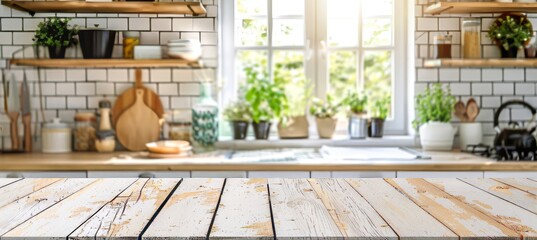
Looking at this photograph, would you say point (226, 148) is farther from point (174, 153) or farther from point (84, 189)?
point (84, 189)

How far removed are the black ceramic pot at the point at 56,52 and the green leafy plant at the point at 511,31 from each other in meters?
2.65

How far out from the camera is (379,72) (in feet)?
16.2

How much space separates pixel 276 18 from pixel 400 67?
2.88 feet

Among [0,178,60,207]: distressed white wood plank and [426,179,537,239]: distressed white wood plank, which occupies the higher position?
[0,178,60,207]: distressed white wood plank

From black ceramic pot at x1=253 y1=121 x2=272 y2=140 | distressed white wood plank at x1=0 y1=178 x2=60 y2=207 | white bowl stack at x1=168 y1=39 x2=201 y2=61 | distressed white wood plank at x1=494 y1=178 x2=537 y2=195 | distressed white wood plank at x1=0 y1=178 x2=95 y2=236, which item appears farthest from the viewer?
black ceramic pot at x1=253 y1=121 x2=272 y2=140

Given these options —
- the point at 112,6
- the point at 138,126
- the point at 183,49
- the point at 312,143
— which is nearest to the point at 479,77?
the point at 312,143

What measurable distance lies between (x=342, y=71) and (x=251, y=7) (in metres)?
0.73

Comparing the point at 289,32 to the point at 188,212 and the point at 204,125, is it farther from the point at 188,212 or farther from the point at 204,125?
the point at 188,212

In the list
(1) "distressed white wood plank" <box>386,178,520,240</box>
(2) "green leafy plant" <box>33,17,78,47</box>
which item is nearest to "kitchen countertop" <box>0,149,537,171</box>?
(2) "green leafy plant" <box>33,17,78,47</box>

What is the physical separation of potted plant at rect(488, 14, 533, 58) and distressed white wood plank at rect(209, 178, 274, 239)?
2.70 meters

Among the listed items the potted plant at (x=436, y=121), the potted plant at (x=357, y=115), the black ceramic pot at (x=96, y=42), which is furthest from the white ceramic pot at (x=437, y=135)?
the black ceramic pot at (x=96, y=42)

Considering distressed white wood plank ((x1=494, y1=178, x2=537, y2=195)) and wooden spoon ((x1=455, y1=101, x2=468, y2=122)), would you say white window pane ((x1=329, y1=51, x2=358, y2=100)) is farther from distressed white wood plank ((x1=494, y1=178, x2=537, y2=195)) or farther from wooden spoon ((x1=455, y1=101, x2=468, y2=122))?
distressed white wood plank ((x1=494, y1=178, x2=537, y2=195))

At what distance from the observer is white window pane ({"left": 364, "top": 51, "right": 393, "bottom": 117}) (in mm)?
4938

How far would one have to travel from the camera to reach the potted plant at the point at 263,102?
4695 mm
